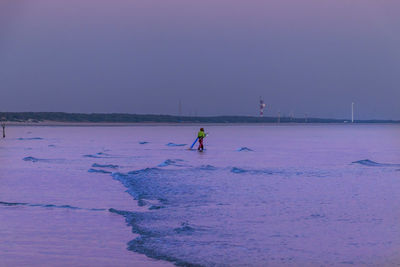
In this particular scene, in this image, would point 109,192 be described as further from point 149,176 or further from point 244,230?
point 244,230

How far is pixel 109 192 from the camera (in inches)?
639

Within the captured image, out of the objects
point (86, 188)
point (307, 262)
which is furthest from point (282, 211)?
point (86, 188)

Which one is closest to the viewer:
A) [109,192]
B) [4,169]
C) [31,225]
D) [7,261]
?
[7,261]

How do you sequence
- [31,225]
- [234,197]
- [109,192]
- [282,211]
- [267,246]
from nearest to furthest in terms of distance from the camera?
[267,246]
[31,225]
[282,211]
[234,197]
[109,192]

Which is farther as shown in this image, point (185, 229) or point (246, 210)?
point (246, 210)

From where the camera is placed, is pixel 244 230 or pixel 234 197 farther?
pixel 234 197

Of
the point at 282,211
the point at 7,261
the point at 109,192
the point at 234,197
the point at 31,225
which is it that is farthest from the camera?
the point at 109,192

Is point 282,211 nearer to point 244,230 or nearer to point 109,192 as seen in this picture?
point 244,230

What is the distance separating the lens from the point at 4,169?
23734 millimetres

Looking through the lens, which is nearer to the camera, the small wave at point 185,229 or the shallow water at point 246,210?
A: the shallow water at point 246,210

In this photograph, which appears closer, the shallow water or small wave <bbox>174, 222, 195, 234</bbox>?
the shallow water

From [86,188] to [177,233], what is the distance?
728cm

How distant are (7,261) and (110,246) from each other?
160 cm

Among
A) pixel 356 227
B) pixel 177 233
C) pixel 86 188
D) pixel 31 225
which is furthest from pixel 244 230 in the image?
pixel 86 188
